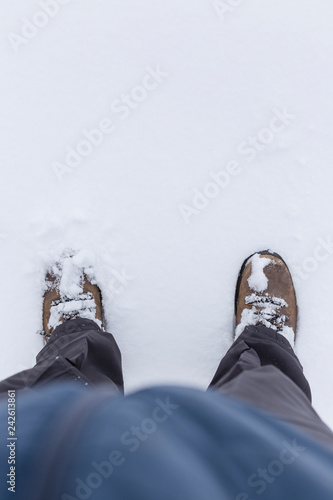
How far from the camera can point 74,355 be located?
2.90 ft

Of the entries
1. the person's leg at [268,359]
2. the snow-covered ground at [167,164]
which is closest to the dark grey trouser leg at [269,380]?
the person's leg at [268,359]

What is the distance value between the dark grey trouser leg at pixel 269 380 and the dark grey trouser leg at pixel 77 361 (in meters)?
0.25

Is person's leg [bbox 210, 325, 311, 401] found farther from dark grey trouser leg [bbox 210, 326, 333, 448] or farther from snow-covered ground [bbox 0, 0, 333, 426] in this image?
snow-covered ground [bbox 0, 0, 333, 426]

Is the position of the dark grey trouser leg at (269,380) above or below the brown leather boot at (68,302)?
below

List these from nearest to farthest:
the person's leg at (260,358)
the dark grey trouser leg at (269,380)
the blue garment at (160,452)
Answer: the blue garment at (160,452), the dark grey trouser leg at (269,380), the person's leg at (260,358)

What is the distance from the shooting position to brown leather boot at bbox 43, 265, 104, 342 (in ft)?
3.83

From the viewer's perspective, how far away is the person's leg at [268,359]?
64 centimetres

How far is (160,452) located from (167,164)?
3.08ft

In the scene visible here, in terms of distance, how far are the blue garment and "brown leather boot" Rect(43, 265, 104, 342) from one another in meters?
0.64

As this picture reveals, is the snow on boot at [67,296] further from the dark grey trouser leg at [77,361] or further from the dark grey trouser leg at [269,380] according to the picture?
the dark grey trouser leg at [269,380]

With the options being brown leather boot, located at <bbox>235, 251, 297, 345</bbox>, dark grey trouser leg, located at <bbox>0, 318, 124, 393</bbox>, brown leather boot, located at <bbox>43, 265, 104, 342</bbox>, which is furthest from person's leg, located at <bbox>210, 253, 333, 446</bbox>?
brown leather boot, located at <bbox>43, 265, 104, 342</bbox>

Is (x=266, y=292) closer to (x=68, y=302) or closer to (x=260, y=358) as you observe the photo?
(x=260, y=358)

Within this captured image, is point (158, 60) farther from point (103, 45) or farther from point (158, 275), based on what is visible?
point (158, 275)

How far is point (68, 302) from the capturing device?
3.90ft
